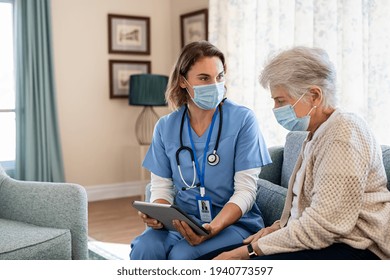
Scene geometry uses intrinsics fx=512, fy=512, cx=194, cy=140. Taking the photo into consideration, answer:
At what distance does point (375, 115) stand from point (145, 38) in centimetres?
305

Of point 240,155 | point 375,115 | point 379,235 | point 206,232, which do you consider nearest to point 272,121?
point 375,115

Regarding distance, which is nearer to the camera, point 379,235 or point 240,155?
point 379,235

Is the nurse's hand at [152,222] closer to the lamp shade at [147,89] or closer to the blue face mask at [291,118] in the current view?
the blue face mask at [291,118]

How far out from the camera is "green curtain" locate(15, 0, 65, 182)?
464 cm

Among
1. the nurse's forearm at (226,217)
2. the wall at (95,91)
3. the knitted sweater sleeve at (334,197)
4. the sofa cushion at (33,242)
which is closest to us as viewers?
the knitted sweater sleeve at (334,197)

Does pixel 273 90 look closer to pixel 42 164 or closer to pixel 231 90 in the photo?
pixel 231 90

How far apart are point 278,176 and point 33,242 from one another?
1181 mm

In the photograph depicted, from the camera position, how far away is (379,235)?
4.63 ft

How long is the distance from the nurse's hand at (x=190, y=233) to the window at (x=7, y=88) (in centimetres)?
335

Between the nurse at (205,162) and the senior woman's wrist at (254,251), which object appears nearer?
the senior woman's wrist at (254,251)

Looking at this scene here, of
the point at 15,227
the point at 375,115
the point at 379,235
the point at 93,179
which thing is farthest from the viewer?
the point at 93,179

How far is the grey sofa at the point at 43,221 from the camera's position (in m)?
2.32

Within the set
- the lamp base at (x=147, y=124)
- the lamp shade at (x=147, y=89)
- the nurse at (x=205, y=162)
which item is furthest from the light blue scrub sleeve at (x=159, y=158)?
the lamp base at (x=147, y=124)

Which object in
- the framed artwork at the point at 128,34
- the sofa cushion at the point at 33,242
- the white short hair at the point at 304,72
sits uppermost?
the framed artwork at the point at 128,34
